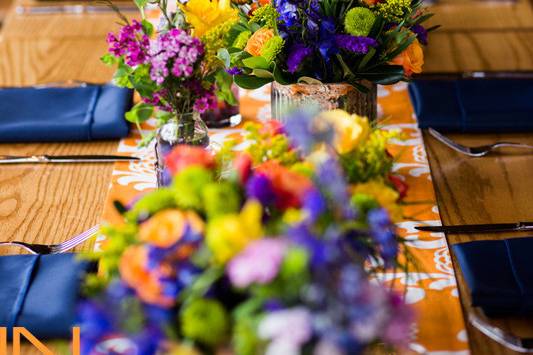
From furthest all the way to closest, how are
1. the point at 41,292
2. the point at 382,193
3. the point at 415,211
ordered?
1. the point at 415,211
2. the point at 41,292
3. the point at 382,193

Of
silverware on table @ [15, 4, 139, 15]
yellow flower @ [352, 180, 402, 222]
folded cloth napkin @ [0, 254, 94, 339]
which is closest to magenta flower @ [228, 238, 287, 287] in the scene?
yellow flower @ [352, 180, 402, 222]

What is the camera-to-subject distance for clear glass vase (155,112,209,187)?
1413mm

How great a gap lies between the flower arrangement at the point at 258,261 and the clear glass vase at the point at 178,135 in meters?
0.46

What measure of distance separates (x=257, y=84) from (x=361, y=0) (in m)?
0.24

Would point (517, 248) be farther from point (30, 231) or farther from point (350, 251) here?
point (30, 231)

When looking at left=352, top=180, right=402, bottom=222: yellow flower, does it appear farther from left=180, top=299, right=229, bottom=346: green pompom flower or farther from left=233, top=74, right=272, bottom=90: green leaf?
left=233, top=74, right=272, bottom=90: green leaf

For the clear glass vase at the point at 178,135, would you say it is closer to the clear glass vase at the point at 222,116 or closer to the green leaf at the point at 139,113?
the green leaf at the point at 139,113

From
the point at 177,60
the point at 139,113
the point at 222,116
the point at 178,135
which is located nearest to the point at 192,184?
the point at 177,60

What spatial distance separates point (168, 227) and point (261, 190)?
0.34 feet

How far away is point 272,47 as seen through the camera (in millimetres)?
1410

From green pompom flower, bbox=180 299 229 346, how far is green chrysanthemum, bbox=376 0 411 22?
2.65 feet

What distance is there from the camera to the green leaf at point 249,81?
1.51m

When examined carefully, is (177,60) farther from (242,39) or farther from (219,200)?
(219,200)

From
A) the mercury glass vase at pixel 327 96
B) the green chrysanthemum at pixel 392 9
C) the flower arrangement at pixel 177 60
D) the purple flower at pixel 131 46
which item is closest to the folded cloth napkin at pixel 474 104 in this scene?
the mercury glass vase at pixel 327 96
